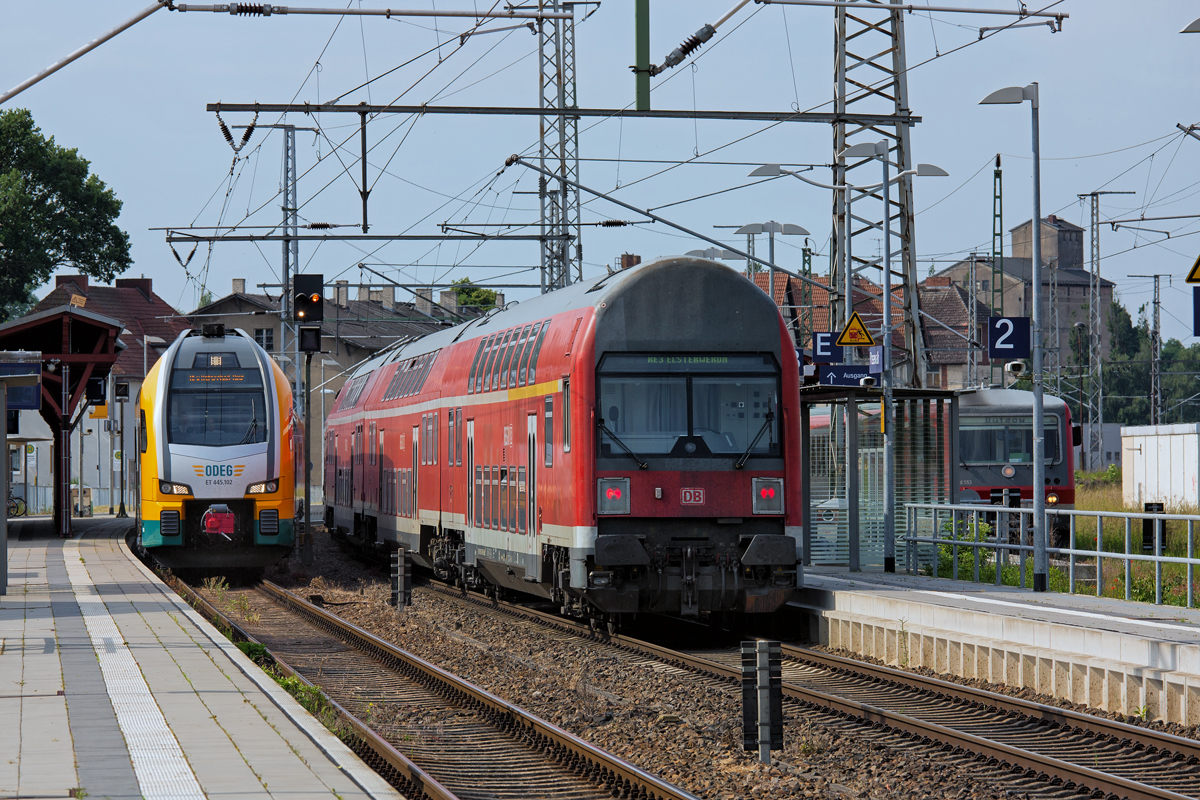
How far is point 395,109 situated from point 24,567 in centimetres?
1060

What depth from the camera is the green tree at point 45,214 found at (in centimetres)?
6278

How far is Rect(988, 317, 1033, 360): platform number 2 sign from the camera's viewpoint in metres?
17.5

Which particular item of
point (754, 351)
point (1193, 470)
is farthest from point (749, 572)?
point (1193, 470)

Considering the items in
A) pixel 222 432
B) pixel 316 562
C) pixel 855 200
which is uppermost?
pixel 855 200

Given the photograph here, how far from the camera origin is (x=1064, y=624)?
41.1 feet

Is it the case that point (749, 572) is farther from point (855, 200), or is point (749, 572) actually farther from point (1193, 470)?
point (1193, 470)

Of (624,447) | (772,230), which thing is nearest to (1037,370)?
(624,447)

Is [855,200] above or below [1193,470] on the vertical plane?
above

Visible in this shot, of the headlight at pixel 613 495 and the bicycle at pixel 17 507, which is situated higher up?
the headlight at pixel 613 495

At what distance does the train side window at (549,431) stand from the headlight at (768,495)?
2.21m

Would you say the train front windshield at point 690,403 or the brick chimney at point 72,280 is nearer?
the train front windshield at point 690,403

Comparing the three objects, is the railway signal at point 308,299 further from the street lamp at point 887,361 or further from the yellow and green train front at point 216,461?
the street lamp at point 887,361

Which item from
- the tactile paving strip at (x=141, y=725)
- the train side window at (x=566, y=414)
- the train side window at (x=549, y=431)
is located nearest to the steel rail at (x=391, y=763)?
the tactile paving strip at (x=141, y=725)

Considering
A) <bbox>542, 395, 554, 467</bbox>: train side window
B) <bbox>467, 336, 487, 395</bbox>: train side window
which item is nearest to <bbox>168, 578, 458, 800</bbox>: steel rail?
<bbox>542, 395, 554, 467</bbox>: train side window
